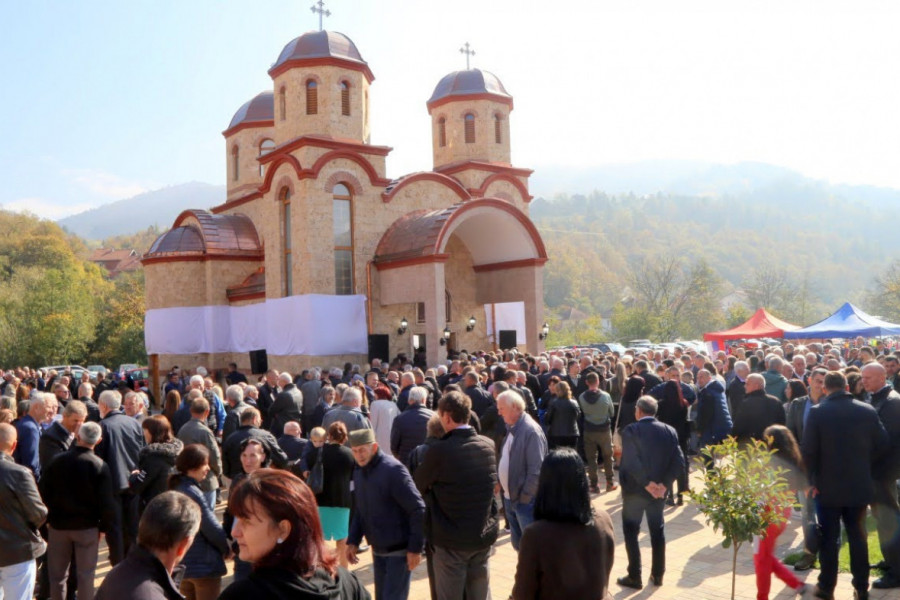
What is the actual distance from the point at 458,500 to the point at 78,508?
328cm

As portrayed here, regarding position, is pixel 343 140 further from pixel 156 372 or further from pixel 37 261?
pixel 37 261

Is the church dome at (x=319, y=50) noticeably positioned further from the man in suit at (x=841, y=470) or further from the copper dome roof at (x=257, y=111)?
the man in suit at (x=841, y=470)

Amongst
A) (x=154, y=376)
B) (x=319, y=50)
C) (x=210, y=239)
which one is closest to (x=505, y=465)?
(x=319, y=50)

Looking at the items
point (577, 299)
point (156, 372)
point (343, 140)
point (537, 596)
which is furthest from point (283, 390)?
point (577, 299)

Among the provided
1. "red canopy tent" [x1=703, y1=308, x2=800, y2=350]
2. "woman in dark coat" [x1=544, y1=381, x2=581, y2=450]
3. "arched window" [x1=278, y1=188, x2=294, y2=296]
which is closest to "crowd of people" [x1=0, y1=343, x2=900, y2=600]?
"woman in dark coat" [x1=544, y1=381, x2=581, y2=450]

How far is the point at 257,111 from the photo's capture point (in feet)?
97.6

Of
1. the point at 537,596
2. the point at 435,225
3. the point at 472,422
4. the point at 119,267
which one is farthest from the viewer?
the point at 119,267

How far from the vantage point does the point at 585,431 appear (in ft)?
33.8

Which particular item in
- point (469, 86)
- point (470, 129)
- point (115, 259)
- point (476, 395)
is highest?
point (115, 259)

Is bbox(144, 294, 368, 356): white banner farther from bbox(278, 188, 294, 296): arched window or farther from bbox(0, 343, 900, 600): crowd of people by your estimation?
bbox(0, 343, 900, 600): crowd of people

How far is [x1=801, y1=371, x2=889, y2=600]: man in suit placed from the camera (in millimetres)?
5617

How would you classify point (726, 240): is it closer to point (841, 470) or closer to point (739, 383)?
point (739, 383)

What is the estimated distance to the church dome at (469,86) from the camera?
26688 millimetres

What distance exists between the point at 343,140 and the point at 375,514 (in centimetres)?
1826
